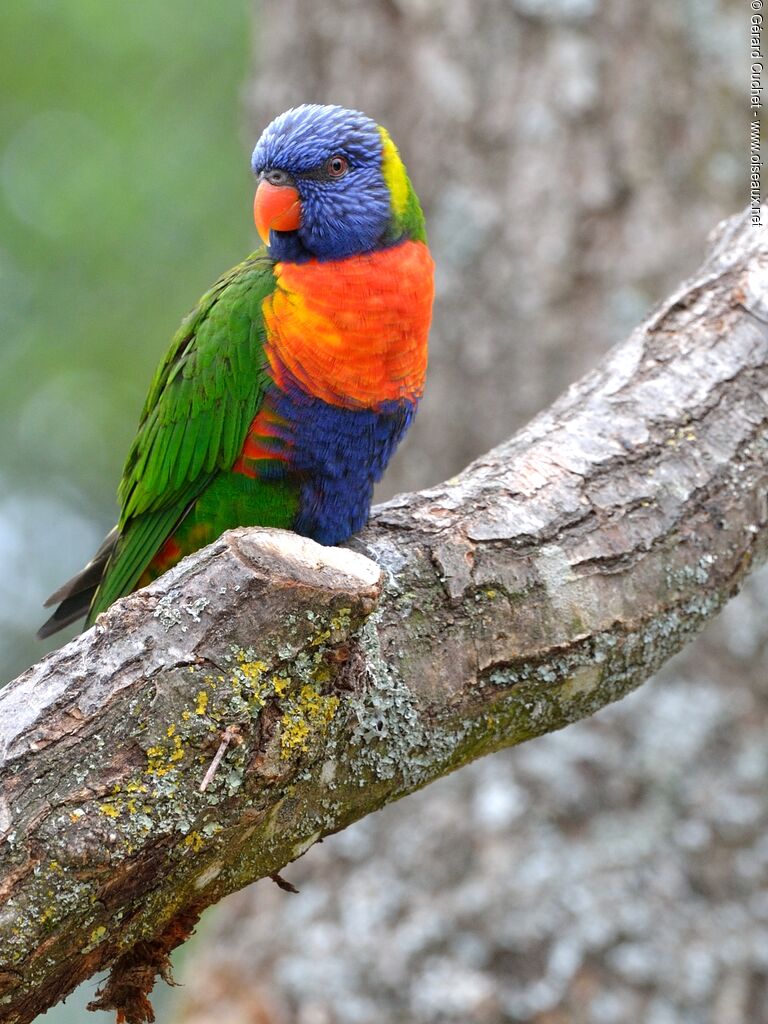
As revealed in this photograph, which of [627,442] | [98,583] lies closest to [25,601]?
[98,583]

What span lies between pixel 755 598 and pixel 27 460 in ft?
16.4

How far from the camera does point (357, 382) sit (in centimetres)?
279

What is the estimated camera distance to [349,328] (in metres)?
2.75

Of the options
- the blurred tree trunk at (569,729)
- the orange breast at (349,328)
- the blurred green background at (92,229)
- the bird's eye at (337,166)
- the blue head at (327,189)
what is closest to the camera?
the orange breast at (349,328)

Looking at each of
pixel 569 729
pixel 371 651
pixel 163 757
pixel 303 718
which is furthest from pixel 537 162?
pixel 163 757

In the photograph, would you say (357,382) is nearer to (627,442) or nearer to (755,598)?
(627,442)

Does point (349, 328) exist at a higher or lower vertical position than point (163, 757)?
higher

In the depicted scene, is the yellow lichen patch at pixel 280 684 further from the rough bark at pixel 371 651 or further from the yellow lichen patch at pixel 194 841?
the yellow lichen patch at pixel 194 841

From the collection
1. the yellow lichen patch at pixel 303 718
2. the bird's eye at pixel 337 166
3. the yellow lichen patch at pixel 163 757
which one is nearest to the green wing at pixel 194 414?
the bird's eye at pixel 337 166

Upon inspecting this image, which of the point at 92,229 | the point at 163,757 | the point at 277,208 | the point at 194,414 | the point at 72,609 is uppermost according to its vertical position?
the point at 277,208

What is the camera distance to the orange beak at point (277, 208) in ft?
9.61

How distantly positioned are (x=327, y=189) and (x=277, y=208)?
156mm

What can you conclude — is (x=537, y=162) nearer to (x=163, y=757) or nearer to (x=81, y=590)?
(x=81, y=590)

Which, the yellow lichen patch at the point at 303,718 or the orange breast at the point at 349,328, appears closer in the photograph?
the yellow lichen patch at the point at 303,718
